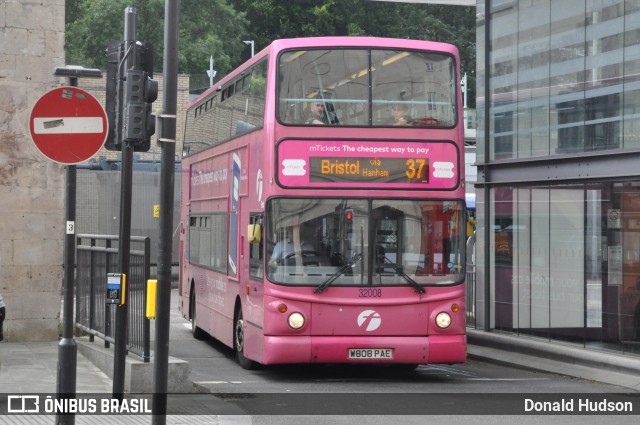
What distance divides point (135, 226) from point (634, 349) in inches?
956

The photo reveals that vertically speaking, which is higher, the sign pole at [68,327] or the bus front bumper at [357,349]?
the sign pole at [68,327]

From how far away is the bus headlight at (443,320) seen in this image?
1486cm

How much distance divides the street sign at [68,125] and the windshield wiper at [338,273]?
17.7 ft

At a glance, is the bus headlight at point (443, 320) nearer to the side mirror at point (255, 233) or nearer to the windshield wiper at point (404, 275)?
the windshield wiper at point (404, 275)

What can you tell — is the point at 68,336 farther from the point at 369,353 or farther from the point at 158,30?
the point at 158,30

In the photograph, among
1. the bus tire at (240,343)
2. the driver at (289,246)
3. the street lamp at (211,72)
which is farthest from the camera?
the street lamp at (211,72)

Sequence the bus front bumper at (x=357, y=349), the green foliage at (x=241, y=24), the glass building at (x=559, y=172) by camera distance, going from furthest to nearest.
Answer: the green foliage at (x=241, y=24)
the glass building at (x=559, y=172)
the bus front bumper at (x=357, y=349)

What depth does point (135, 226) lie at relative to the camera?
124ft

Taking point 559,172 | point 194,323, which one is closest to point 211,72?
point 194,323

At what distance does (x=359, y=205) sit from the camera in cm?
1491

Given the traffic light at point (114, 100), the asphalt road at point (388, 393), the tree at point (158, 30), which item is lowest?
the asphalt road at point (388, 393)

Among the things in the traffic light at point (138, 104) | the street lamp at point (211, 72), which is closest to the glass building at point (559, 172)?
the traffic light at point (138, 104)

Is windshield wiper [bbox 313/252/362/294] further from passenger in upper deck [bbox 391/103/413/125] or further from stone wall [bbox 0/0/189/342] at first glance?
stone wall [bbox 0/0/189/342]

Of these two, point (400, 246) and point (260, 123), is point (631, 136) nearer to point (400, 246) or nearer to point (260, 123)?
point (400, 246)
